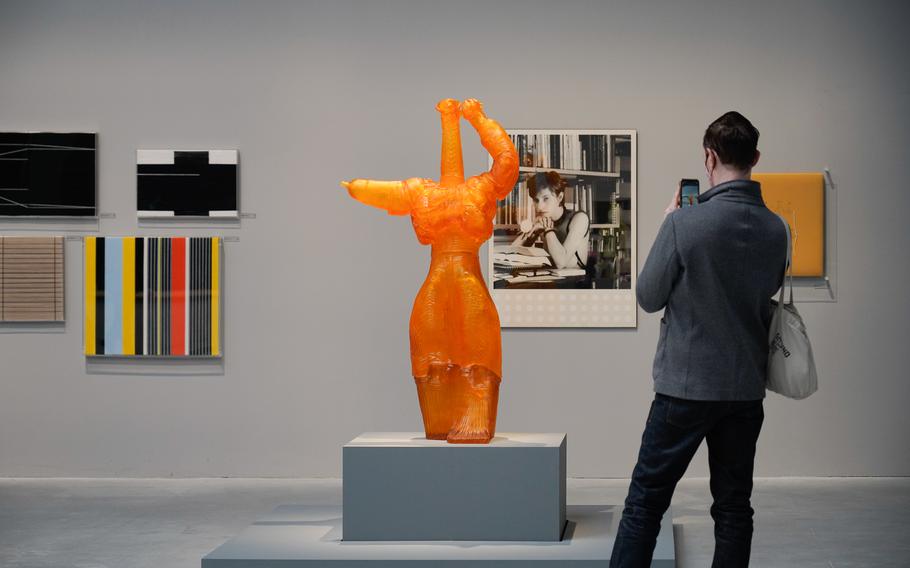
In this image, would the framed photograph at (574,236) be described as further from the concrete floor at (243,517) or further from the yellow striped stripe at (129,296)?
the yellow striped stripe at (129,296)

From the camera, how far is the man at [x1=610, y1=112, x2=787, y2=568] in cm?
283

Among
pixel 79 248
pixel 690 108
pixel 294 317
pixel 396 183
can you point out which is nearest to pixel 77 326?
pixel 79 248

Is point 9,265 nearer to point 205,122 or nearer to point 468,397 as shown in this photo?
point 205,122

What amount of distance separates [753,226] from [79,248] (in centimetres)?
489

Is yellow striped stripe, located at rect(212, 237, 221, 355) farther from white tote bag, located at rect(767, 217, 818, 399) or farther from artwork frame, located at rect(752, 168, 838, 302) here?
white tote bag, located at rect(767, 217, 818, 399)

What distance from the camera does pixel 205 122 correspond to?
666cm

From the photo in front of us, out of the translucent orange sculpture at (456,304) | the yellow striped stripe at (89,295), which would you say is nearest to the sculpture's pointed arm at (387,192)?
the translucent orange sculpture at (456,304)

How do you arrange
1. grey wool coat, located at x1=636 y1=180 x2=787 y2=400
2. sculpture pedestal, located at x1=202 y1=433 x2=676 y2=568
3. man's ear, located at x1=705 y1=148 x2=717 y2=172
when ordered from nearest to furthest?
grey wool coat, located at x1=636 y1=180 x2=787 y2=400, man's ear, located at x1=705 y1=148 x2=717 y2=172, sculpture pedestal, located at x1=202 y1=433 x2=676 y2=568

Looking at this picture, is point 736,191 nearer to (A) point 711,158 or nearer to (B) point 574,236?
(A) point 711,158

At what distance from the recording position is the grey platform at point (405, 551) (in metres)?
3.82

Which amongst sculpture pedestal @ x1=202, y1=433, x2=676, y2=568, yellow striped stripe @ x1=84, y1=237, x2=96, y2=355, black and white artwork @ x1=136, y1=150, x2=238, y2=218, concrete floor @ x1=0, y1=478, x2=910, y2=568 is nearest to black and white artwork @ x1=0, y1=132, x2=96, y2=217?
yellow striped stripe @ x1=84, y1=237, x2=96, y2=355

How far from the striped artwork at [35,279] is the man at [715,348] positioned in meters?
4.75

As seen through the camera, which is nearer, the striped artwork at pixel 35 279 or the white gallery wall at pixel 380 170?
the white gallery wall at pixel 380 170

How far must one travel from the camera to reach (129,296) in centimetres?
670
